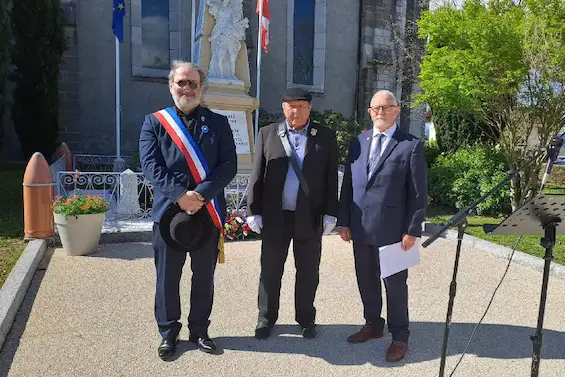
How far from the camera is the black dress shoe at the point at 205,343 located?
338 centimetres

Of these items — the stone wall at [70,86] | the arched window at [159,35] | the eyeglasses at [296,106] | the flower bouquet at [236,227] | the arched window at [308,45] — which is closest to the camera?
the eyeglasses at [296,106]

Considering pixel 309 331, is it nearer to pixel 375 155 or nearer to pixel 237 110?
pixel 375 155

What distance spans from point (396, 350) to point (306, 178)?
1402 millimetres

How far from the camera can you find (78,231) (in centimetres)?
566

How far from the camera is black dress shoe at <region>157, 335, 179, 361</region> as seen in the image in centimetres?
328

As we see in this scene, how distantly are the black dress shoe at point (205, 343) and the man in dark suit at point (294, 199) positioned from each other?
15.6 inches

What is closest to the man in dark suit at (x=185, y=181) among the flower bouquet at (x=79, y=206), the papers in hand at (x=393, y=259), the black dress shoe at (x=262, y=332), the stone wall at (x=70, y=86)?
the black dress shoe at (x=262, y=332)

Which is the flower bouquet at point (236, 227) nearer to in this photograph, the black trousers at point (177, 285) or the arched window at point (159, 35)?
the black trousers at point (177, 285)

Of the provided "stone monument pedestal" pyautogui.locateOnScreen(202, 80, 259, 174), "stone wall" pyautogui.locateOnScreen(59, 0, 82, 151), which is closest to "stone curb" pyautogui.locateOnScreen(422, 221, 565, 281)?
"stone monument pedestal" pyautogui.locateOnScreen(202, 80, 259, 174)

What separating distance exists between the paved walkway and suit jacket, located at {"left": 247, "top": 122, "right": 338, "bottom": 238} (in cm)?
92

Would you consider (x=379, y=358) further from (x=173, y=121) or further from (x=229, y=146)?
(x=173, y=121)

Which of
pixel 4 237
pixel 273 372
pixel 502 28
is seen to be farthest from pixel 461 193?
pixel 4 237

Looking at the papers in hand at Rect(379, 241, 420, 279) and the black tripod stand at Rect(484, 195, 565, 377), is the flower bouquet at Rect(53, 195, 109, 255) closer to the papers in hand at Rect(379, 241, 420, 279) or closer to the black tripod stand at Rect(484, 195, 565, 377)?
the papers in hand at Rect(379, 241, 420, 279)

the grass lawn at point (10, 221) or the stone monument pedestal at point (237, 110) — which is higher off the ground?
the stone monument pedestal at point (237, 110)
